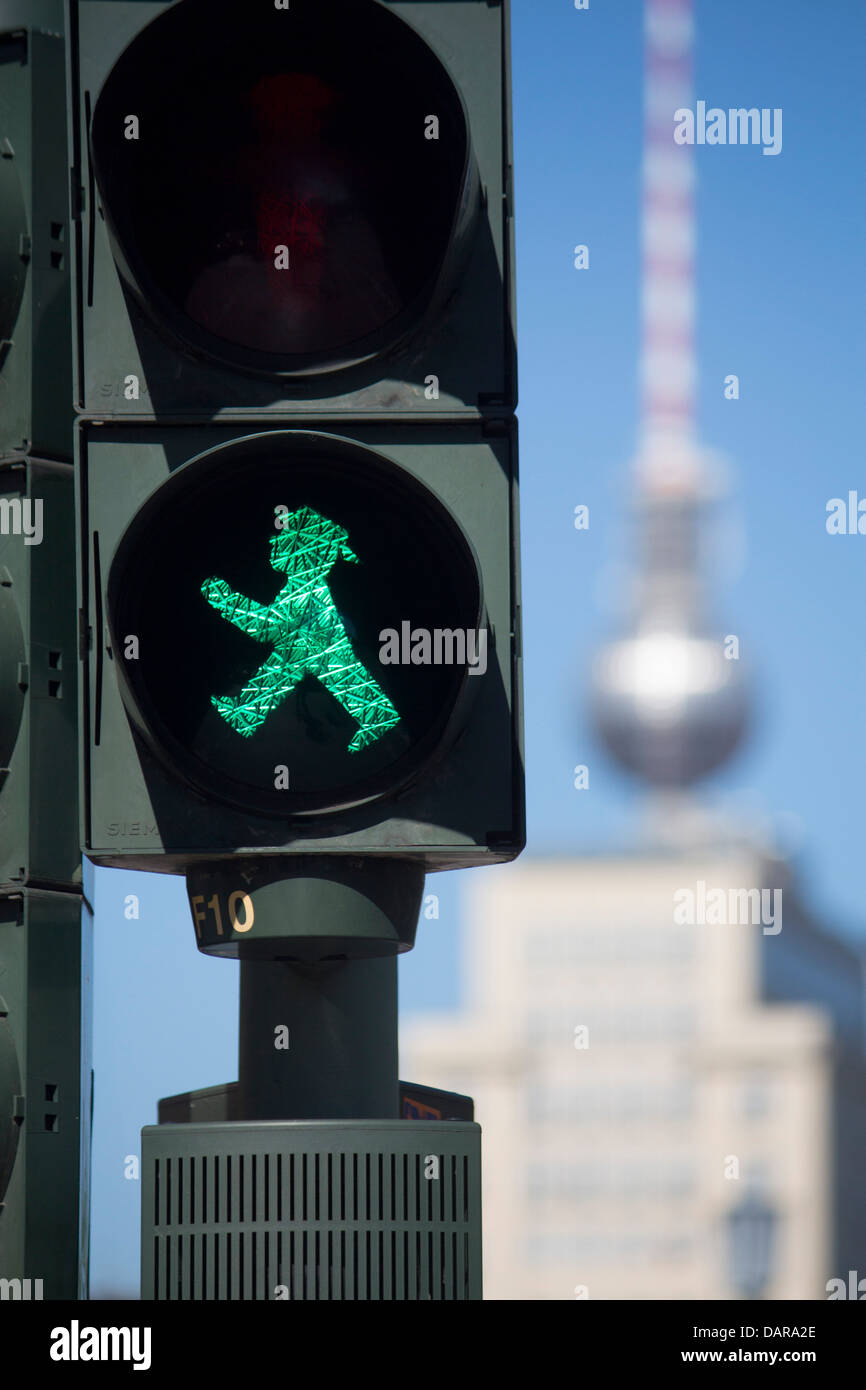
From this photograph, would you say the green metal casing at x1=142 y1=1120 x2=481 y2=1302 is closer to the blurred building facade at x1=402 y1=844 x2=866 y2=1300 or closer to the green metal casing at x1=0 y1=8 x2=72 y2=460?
the green metal casing at x1=0 y1=8 x2=72 y2=460

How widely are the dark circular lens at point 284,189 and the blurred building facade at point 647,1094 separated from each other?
91493 mm

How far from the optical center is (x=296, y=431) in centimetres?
320

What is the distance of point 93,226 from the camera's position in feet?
11.0

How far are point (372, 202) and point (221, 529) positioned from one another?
1.91 ft

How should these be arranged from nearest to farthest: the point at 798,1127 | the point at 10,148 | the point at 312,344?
the point at 312,344 → the point at 10,148 → the point at 798,1127

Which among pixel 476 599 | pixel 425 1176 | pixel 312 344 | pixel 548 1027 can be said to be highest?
pixel 312 344

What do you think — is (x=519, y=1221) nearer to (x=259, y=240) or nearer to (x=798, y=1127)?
(x=798, y=1127)

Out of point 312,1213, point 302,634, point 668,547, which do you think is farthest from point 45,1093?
point 668,547

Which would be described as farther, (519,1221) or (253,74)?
(519,1221)

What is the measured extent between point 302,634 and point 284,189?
0.73 metres

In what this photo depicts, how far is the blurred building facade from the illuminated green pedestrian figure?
91.5 meters

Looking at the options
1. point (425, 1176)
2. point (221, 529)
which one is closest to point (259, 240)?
point (221, 529)

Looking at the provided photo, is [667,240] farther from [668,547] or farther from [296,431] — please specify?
[296,431]

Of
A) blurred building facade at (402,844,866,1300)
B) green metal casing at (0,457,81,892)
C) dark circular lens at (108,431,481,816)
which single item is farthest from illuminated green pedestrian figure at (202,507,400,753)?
blurred building facade at (402,844,866,1300)
